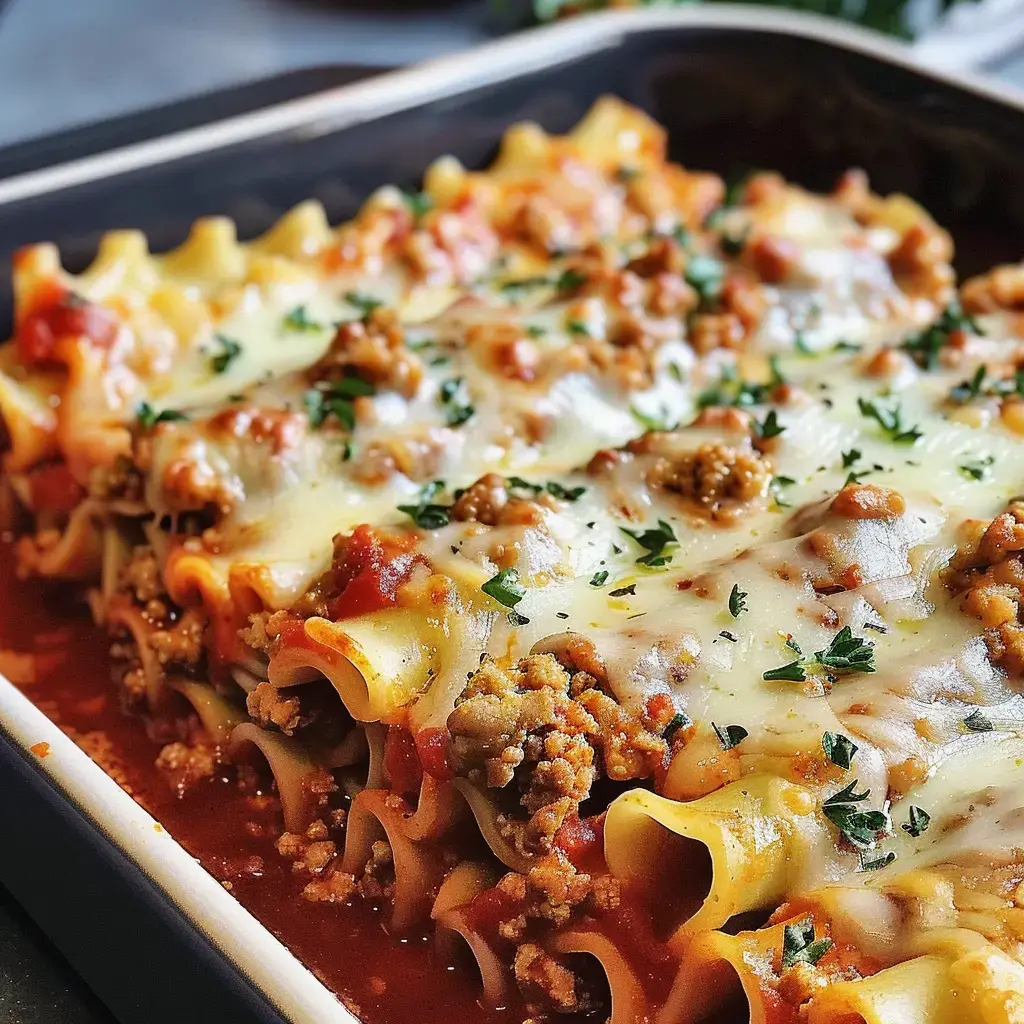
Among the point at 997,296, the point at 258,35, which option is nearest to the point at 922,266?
the point at 997,296

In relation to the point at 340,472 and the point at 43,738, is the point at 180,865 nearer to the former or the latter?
the point at 43,738

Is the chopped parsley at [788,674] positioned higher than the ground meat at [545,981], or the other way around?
the chopped parsley at [788,674]

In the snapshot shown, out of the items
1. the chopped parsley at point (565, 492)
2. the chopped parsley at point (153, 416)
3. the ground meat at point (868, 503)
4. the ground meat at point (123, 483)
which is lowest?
the ground meat at point (123, 483)

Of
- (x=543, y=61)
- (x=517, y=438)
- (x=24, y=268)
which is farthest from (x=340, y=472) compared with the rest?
(x=543, y=61)

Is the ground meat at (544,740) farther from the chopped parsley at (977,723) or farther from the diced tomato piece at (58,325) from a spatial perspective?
the diced tomato piece at (58,325)

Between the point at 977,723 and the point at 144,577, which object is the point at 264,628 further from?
the point at 977,723

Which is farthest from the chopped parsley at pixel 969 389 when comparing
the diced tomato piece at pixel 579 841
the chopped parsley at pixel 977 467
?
the diced tomato piece at pixel 579 841
